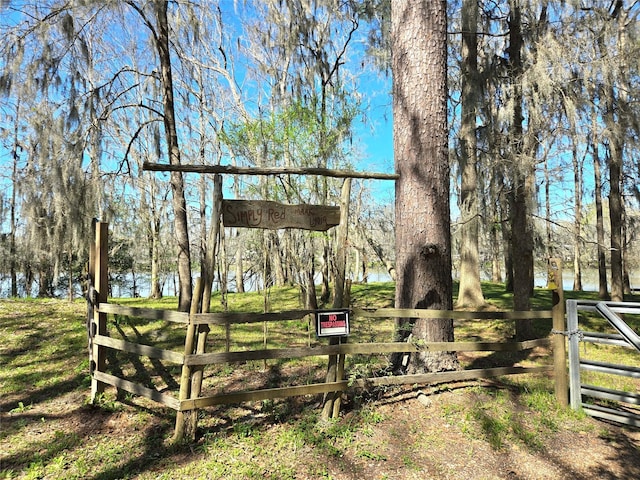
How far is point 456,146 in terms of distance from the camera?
752cm

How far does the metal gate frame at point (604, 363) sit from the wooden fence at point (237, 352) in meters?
0.09

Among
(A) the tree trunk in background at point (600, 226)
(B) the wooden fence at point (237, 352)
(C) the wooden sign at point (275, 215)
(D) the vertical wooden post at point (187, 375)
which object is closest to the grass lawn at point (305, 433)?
(D) the vertical wooden post at point (187, 375)

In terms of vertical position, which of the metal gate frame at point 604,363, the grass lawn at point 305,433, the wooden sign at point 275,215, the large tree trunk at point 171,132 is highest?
the large tree trunk at point 171,132

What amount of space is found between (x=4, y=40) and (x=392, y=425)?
7.80 metres

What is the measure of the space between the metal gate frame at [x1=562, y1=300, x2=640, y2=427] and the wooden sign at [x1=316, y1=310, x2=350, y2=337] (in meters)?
2.16

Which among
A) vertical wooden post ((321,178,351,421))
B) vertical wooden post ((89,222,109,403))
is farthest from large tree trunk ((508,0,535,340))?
vertical wooden post ((89,222,109,403))

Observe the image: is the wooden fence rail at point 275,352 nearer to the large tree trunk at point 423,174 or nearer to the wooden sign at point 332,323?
the wooden sign at point 332,323

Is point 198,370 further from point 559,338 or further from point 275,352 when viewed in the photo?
point 559,338

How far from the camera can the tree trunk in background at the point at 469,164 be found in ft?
22.6

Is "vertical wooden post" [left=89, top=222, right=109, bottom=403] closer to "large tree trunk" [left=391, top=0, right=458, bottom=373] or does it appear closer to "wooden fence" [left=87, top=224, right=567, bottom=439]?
"wooden fence" [left=87, top=224, right=567, bottom=439]

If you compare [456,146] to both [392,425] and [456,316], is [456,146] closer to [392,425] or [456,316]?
[456,316]

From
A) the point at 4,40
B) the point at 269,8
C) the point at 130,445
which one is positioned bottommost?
the point at 130,445

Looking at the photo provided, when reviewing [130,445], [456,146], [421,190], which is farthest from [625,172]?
[130,445]

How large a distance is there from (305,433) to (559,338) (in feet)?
8.43
